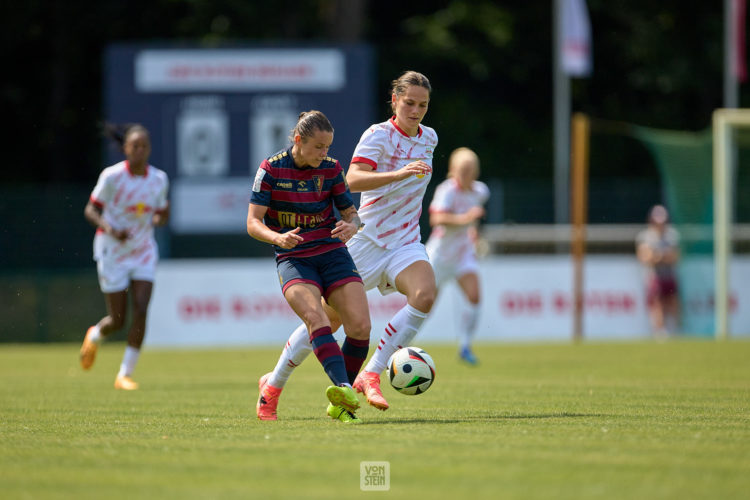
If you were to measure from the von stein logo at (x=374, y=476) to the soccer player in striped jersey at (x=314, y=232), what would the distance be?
1.69 meters

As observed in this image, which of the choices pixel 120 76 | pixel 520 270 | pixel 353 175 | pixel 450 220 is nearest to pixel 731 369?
pixel 450 220

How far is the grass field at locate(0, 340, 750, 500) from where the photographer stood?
4836mm

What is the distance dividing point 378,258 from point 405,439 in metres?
2.03

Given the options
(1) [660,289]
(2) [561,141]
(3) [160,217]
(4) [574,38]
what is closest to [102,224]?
(3) [160,217]

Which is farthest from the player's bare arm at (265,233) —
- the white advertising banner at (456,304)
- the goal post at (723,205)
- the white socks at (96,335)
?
the goal post at (723,205)

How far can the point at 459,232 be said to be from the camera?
13.8 metres

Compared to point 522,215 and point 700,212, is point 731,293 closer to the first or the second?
point 700,212

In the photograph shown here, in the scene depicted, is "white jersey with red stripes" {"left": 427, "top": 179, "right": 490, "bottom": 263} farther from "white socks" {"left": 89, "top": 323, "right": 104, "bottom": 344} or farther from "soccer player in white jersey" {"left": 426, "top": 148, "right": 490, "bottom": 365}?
"white socks" {"left": 89, "top": 323, "right": 104, "bottom": 344}

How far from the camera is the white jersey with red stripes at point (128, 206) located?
1097cm

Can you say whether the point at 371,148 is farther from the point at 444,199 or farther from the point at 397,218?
the point at 444,199

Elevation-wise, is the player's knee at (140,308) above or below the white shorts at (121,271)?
below

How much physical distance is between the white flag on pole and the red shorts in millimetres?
6229

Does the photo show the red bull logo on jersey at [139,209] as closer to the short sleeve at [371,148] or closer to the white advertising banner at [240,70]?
the short sleeve at [371,148]

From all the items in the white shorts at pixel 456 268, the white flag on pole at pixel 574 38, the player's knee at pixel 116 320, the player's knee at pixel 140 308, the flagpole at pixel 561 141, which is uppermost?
the white flag on pole at pixel 574 38
